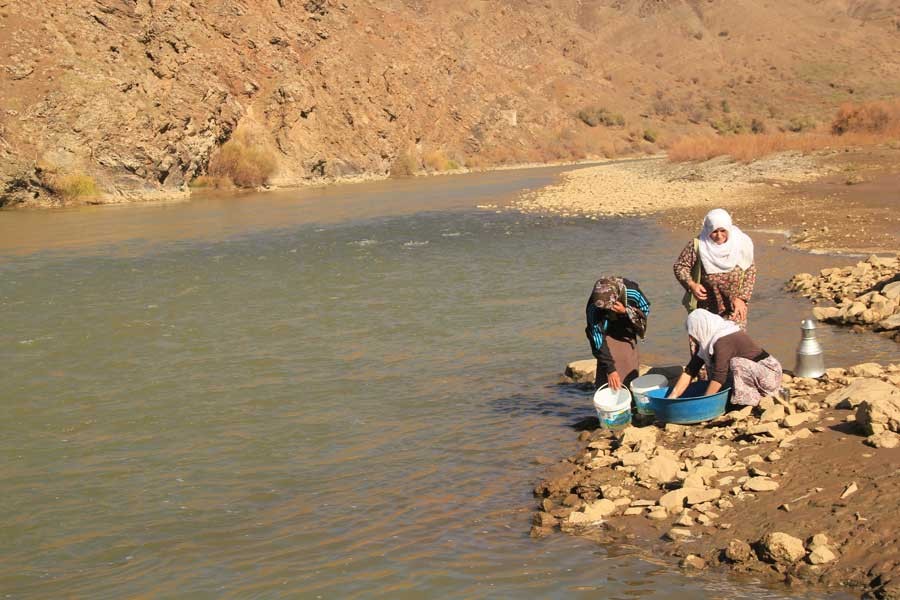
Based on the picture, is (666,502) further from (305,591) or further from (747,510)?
(305,591)

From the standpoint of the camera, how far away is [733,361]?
6.85 metres

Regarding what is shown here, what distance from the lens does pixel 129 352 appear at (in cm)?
1203

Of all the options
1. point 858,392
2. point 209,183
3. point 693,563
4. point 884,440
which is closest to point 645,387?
point 858,392

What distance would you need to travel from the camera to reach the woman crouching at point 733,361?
680 centimetres

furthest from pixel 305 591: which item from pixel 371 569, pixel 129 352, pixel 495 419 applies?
pixel 129 352

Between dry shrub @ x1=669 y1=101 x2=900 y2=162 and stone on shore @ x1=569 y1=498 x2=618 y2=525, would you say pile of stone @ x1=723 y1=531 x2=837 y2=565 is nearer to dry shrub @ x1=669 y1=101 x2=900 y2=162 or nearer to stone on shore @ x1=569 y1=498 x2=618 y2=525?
stone on shore @ x1=569 y1=498 x2=618 y2=525

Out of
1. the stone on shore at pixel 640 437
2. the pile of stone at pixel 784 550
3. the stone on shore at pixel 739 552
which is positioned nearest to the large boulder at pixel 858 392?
the stone on shore at pixel 640 437

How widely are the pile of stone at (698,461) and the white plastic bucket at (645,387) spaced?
20 centimetres

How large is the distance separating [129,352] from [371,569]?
7.73 m

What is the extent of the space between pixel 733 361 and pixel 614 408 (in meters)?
0.94

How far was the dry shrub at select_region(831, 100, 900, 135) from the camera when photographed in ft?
130

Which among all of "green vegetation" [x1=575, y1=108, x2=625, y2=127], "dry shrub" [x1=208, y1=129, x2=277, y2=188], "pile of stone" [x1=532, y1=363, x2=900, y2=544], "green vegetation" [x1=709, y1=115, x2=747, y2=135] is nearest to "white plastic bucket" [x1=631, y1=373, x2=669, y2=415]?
"pile of stone" [x1=532, y1=363, x2=900, y2=544]

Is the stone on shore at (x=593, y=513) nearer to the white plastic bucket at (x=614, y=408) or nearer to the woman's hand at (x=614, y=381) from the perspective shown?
the white plastic bucket at (x=614, y=408)

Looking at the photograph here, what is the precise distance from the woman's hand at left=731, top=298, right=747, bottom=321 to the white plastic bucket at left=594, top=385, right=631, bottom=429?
102cm
